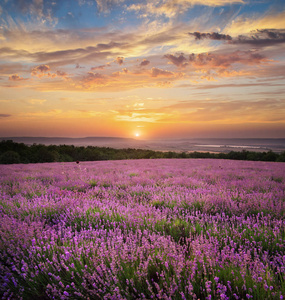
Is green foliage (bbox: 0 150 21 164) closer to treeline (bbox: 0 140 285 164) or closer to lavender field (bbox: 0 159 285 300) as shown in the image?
treeline (bbox: 0 140 285 164)

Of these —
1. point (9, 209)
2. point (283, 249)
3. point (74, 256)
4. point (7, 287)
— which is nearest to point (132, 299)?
point (74, 256)

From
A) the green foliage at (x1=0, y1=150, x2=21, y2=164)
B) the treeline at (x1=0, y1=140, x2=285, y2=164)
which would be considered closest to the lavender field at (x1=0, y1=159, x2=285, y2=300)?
the treeline at (x1=0, y1=140, x2=285, y2=164)

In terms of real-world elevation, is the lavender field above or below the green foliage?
above

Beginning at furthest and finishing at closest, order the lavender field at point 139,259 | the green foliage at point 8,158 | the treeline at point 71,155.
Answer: the treeline at point 71,155, the green foliage at point 8,158, the lavender field at point 139,259

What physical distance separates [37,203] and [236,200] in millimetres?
4110

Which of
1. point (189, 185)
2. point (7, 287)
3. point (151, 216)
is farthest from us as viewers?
point (189, 185)

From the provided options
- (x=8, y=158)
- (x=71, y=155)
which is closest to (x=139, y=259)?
(x=8, y=158)

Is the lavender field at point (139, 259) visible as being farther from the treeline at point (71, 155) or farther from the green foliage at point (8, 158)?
the green foliage at point (8, 158)

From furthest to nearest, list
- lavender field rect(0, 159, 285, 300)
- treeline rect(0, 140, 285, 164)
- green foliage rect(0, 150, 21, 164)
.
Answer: treeline rect(0, 140, 285, 164) → green foliage rect(0, 150, 21, 164) → lavender field rect(0, 159, 285, 300)

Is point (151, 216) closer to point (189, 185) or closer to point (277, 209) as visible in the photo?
point (277, 209)

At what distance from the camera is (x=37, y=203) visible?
4180mm

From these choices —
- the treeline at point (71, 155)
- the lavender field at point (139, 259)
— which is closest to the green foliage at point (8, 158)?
the treeline at point (71, 155)

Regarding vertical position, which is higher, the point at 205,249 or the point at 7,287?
the point at 205,249

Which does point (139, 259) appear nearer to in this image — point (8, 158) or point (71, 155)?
point (8, 158)
